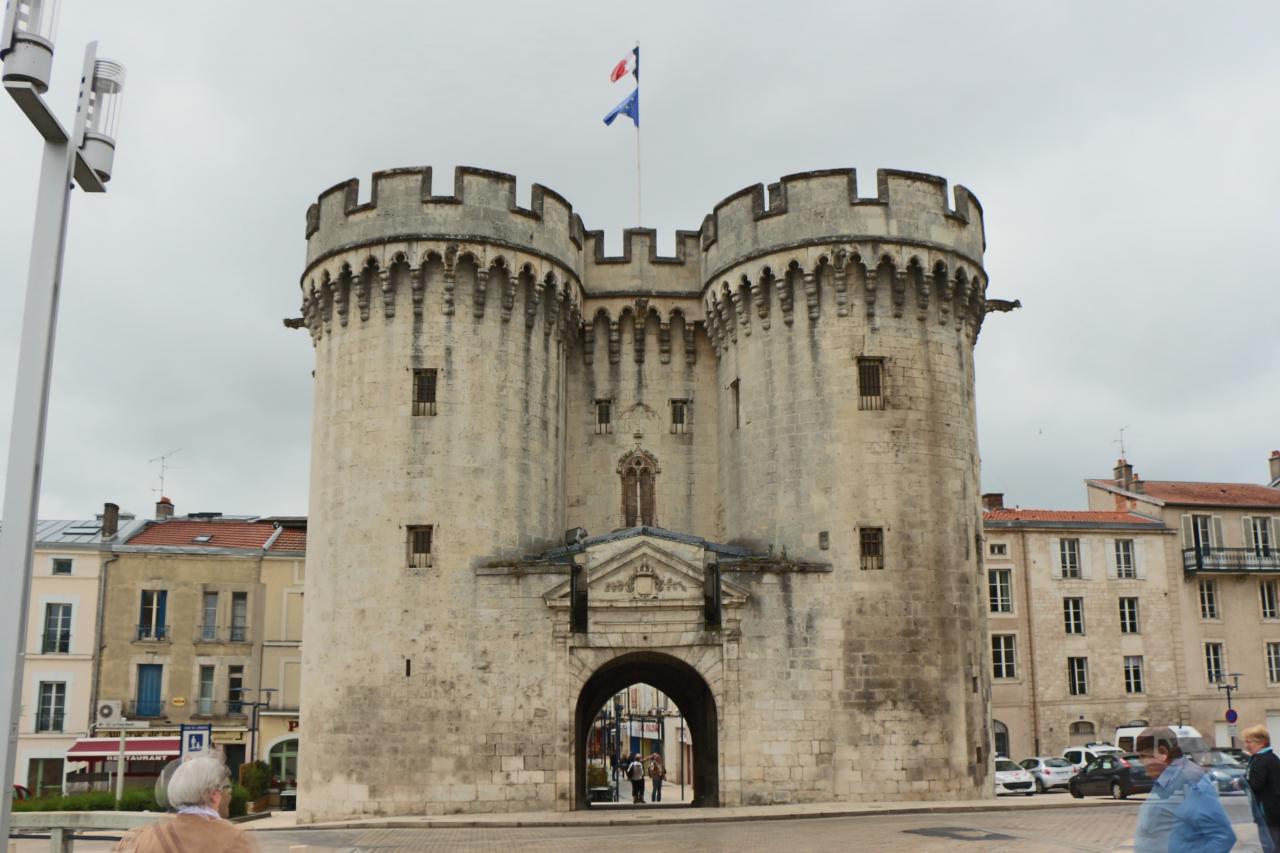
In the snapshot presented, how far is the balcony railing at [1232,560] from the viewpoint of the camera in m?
45.3

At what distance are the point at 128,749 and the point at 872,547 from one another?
2331 cm

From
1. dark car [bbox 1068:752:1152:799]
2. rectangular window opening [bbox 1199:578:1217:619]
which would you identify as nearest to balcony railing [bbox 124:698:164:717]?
dark car [bbox 1068:752:1152:799]

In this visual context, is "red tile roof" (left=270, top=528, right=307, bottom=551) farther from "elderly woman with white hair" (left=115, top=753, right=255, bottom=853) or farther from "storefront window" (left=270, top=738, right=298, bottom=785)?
"elderly woman with white hair" (left=115, top=753, right=255, bottom=853)

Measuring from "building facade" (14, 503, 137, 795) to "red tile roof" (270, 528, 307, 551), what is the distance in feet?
18.0

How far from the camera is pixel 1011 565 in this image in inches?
1738

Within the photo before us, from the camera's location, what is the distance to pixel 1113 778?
93.9 ft

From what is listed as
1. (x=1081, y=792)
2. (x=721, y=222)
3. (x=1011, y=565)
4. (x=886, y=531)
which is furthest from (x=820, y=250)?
(x=1011, y=565)

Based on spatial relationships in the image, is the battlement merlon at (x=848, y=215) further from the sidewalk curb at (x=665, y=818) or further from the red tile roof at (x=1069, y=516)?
the red tile roof at (x=1069, y=516)

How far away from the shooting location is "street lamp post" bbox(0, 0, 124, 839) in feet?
27.0

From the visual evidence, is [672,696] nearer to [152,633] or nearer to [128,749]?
[128,749]

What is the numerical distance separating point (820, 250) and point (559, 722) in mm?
11865

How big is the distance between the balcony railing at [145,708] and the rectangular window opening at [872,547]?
25266 mm

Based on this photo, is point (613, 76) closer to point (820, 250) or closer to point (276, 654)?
point (820, 250)

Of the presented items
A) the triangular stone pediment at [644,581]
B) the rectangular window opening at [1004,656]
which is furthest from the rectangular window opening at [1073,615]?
the triangular stone pediment at [644,581]
